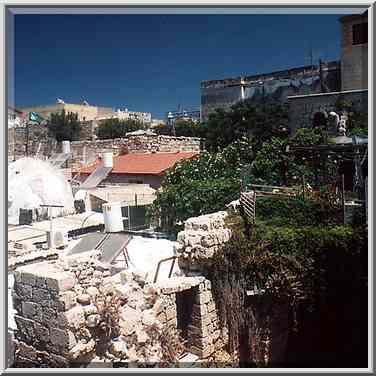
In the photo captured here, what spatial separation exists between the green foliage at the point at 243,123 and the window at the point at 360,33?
7.30ft

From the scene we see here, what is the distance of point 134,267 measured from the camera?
4.59m

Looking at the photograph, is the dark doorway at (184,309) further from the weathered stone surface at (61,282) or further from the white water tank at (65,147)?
the white water tank at (65,147)

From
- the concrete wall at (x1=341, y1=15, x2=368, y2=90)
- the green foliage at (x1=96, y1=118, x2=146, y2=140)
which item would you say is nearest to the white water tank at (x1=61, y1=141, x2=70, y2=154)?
the green foliage at (x1=96, y1=118, x2=146, y2=140)

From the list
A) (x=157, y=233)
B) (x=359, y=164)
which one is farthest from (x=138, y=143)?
(x=359, y=164)

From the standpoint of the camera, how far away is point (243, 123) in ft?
22.4

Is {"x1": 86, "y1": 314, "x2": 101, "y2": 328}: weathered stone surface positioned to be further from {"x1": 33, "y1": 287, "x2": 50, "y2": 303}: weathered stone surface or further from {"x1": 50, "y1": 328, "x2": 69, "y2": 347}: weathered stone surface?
{"x1": 33, "y1": 287, "x2": 50, "y2": 303}: weathered stone surface

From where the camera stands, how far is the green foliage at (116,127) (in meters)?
6.11

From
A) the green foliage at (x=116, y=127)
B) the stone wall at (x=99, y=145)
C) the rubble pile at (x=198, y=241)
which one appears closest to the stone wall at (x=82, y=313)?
the rubble pile at (x=198, y=241)

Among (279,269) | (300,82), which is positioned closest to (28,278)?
(279,269)

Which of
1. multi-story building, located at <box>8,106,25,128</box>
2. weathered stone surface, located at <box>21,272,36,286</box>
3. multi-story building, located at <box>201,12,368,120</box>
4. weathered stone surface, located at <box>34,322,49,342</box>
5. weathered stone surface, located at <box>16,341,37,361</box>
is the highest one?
multi-story building, located at <box>201,12,368,120</box>

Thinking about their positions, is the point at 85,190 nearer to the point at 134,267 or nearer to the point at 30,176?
the point at 30,176

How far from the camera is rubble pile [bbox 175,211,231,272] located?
4.58 metres

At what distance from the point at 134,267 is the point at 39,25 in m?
2.58

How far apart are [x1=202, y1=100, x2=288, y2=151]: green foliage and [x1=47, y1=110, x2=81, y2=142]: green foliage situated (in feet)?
6.28
